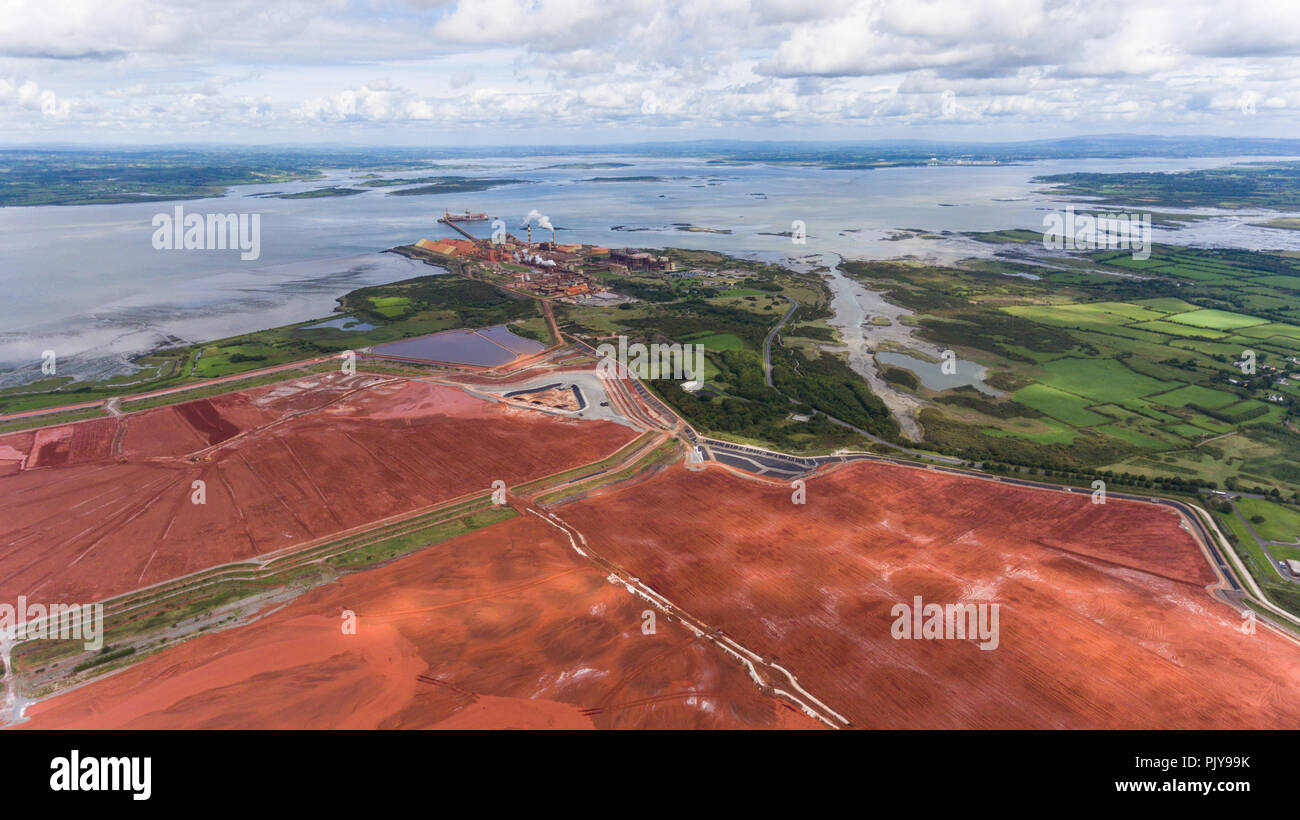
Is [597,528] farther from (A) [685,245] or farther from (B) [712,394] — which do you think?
(A) [685,245]

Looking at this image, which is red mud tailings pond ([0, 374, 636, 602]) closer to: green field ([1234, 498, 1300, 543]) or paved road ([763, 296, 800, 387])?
paved road ([763, 296, 800, 387])

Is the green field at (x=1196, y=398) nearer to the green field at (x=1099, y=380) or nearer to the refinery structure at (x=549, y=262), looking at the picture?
the green field at (x=1099, y=380)

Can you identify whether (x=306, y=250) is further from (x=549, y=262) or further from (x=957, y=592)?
(x=957, y=592)

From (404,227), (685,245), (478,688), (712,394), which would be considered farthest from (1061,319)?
(404,227)

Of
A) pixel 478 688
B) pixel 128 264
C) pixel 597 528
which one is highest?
pixel 128 264

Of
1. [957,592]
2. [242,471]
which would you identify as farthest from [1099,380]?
[242,471]

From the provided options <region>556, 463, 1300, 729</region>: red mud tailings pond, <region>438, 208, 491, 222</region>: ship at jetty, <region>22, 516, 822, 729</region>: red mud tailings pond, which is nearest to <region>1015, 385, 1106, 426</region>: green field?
<region>556, 463, 1300, 729</region>: red mud tailings pond
